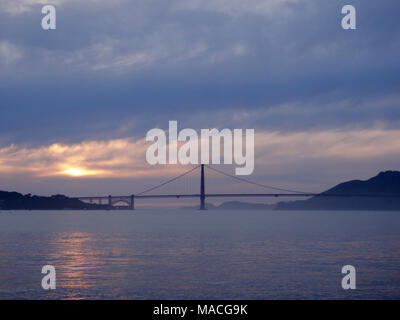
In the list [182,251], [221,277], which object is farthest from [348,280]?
[182,251]

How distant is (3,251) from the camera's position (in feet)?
106

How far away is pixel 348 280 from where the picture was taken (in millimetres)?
19766
